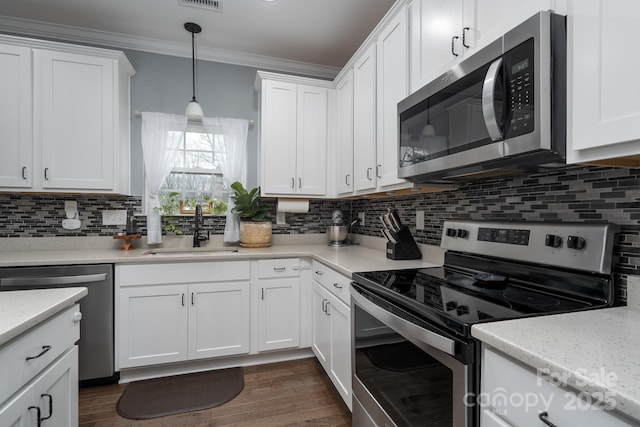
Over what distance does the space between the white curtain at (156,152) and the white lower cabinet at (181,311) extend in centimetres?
52

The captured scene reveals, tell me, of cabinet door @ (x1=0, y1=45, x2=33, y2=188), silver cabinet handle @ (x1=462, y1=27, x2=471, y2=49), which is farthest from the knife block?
cabinet door @ (x1=0, y1=45, x2=33, y2=188)

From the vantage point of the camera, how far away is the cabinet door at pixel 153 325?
83.1 inches

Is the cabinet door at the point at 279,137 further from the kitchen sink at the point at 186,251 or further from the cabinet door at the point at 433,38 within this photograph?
the cabinet door at the point at 433,38

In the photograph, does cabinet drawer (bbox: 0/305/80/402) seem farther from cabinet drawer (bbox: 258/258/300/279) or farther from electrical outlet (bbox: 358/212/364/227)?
electrical outlet (bbox: 358/212/364/227)

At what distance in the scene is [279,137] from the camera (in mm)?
2668

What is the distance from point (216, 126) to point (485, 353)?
2.69 meters

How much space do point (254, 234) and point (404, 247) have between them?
Result: 4.31ft

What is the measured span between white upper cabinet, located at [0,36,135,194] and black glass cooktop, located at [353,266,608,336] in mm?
2143

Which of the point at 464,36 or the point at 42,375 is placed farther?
the point at 464,36

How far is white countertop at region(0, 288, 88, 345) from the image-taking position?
0.83m

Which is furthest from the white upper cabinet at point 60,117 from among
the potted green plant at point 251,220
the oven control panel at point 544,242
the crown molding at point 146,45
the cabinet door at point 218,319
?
the oven control panel at point 544,242

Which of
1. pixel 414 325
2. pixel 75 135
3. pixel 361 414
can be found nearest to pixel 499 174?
pixel 414 325

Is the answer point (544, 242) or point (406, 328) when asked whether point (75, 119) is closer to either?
point (406, 328)

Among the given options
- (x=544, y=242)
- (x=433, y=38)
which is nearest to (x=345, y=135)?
(x=433, y=38)
